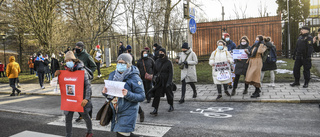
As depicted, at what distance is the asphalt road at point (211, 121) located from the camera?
4723mm

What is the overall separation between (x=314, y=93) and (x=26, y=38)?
1023 inches

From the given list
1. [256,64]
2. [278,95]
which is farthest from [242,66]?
[278,95]

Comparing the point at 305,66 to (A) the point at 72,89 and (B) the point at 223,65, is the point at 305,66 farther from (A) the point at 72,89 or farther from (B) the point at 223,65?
(A) the point at 72,89

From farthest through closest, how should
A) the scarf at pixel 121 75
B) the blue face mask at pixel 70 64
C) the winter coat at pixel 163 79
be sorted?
the winter coat at pixel 163 79 < the blue face mask at pixel 70 64 < the scarf at pixel 121 75

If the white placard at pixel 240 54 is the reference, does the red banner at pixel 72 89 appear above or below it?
below

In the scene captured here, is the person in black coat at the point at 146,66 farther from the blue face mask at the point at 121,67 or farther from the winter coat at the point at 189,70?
the blue face mask at the point at 121,67

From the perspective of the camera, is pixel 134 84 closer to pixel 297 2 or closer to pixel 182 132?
pixel 182 132

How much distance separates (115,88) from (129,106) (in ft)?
1.20

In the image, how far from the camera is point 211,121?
5531mm

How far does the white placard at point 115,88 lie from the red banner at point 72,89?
4.34ft

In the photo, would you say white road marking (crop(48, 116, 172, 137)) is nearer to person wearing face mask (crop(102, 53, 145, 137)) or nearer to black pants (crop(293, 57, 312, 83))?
person wearing face mask (crop(102, 53, 145, 137))

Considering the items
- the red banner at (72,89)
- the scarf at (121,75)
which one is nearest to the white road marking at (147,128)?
the red banner at (72,89)

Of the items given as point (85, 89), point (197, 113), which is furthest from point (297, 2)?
point (85, 89)

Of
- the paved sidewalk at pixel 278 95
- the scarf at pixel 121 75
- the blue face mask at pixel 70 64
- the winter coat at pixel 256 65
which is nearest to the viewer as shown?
the scarf at pixel 121 75
